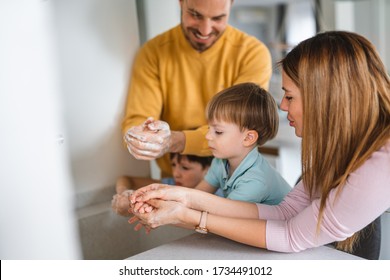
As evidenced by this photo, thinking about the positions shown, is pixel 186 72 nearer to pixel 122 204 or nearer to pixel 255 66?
→ pixel 255 66

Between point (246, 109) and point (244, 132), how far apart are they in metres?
0.05

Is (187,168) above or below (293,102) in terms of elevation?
below

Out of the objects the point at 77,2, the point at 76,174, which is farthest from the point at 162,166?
the point at 77,2

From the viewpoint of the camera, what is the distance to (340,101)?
805 mm

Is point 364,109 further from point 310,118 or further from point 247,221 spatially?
point 247,221

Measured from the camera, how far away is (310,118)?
2.73 ft

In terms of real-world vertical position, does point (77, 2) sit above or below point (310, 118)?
above

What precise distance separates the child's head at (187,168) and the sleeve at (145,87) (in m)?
0.14

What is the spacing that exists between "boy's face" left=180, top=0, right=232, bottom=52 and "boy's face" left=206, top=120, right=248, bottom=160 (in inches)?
13.0

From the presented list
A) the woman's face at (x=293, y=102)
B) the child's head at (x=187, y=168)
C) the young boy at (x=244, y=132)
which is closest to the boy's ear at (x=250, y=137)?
the young boy at (x=244, y=132)

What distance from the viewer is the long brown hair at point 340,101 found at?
798 millimetres

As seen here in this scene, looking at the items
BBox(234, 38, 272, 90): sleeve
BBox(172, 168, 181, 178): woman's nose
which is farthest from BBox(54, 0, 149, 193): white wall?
BBox(234, 38, 272, 90): sleeve

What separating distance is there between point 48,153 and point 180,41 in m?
0.78

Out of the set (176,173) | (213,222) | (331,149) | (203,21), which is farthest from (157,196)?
(203,21)
